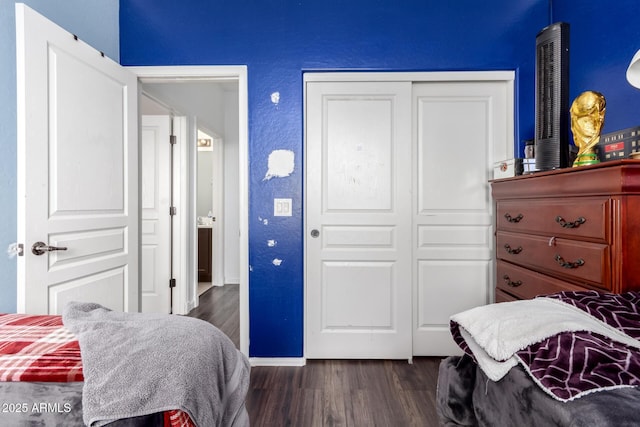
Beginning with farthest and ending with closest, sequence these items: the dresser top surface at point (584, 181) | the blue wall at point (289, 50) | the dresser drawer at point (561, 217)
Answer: the blue wall at point (289, 50) < the dresser drawer at point (561, 217) < the dresser top surface at point (584, 181)

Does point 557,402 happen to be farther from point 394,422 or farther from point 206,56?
point 206,56

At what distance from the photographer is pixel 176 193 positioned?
349 centimetres

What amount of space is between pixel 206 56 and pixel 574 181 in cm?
236

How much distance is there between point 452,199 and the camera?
2500 mm

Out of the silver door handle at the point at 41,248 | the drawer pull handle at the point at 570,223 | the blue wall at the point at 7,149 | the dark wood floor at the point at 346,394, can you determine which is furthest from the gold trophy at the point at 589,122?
the blue wall at the point at 7,149

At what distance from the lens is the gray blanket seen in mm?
694

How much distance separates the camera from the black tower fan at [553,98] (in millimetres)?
1692

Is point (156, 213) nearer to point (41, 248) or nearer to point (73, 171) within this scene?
point (73, 171)

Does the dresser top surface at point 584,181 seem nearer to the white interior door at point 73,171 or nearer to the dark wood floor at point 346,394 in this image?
the dark wood floor at point 346,394

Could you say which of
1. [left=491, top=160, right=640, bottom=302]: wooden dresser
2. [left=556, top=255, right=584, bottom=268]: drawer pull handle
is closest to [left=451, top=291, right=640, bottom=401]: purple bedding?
[left=491, top=160, right=640, bottom=302]: wooden dresser

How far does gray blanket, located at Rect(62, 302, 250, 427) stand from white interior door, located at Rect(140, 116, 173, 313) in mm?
2519

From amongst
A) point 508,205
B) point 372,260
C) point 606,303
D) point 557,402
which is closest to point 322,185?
point 372,260

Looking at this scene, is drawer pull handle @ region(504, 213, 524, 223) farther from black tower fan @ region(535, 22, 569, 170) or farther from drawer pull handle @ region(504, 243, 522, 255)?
black tower fan @ region(535, 22, 569, 170)

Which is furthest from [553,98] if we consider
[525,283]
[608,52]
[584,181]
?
[525,283]
